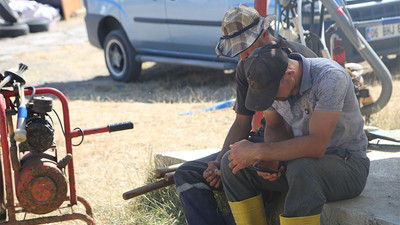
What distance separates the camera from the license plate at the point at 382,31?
676 centimetres

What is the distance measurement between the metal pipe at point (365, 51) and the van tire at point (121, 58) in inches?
171

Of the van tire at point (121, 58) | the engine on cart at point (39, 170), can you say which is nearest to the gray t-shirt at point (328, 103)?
the engine on cart at point (39, 170)

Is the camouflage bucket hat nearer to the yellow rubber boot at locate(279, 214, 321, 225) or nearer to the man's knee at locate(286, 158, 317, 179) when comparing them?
the man's knee at locate(286, 158, 317, 179)

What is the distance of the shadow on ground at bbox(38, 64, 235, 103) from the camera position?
7859 mm

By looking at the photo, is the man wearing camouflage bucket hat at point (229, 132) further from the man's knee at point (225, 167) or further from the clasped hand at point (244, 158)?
the clasped hand at point (244, 158)

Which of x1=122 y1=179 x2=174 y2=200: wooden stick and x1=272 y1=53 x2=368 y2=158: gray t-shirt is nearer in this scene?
x1=272 y1=53 x2=368 y2=158: gray t-shirt

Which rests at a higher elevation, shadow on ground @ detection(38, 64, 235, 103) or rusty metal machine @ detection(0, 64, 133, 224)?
rusty metal machine @ detection(0, 64, 133, 224)

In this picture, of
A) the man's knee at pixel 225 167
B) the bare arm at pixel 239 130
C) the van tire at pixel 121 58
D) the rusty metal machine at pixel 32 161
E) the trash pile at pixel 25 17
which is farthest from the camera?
the trash pile at pixel 25 17

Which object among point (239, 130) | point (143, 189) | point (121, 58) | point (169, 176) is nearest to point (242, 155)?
point (239, 130)

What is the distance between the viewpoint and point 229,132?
3.62 metres

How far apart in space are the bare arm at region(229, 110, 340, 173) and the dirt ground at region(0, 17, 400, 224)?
1.34m

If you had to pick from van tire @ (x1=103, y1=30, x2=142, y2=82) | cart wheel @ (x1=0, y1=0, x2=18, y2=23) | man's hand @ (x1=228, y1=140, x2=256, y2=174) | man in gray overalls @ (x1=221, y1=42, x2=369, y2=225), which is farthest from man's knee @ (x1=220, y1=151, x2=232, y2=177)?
cart wheel @ (x1=0, y1=0, x2=18, y2=23)

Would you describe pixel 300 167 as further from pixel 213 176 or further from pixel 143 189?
pixel 143 189

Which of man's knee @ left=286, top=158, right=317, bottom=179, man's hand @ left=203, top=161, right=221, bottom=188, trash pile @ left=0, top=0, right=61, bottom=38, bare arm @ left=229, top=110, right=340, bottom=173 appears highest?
bare arm @ left=229, top=110, right=340, bottom=173
